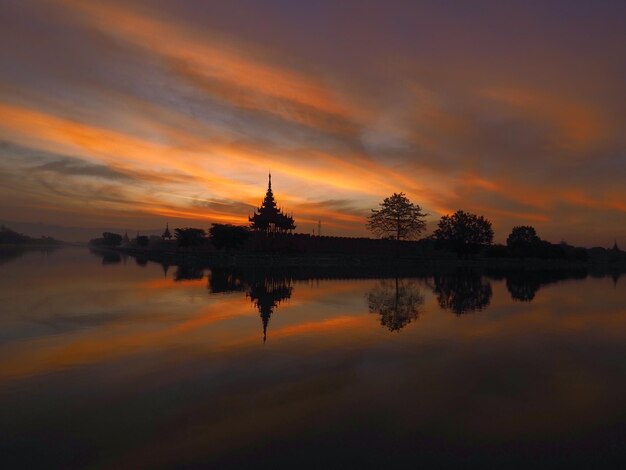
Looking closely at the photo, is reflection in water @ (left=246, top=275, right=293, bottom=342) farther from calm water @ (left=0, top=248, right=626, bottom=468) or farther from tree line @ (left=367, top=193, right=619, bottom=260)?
tree line @ (left=367, top=193, right=619, bottom=260)

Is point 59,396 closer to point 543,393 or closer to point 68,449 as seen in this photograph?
point 68,449

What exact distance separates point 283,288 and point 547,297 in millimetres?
19572

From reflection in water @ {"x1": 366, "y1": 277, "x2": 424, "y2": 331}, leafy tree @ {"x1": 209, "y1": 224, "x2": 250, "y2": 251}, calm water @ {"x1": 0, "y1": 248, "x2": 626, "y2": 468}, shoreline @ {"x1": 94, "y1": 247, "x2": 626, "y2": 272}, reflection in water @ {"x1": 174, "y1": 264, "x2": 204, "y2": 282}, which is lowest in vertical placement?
calm water @ {"x1": 0, "y1": 248, "x2": 626, "y2": 468}

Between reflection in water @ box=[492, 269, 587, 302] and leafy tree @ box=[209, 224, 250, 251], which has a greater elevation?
leafy tree @ box=[209, 224, 250, 251]

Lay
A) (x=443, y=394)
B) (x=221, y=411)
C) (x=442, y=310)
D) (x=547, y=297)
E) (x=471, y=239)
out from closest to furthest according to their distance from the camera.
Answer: (x=221, y=411) < (x=443, y=394) < (x=442, y=310) < (x=547, y=297) < (x=471, y=239)

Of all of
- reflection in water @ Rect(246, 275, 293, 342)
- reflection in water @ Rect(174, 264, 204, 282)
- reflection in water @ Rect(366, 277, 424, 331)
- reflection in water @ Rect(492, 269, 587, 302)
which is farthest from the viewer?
reflection in water @ Rect(174, 264, 204, 282)

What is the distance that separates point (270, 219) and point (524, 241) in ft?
226

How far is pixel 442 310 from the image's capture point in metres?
22.8

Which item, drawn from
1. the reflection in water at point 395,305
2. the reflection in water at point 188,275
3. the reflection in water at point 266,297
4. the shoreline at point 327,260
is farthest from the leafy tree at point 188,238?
the reflection in water at point 395,305

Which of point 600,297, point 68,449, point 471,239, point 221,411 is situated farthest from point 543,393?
point 471,239

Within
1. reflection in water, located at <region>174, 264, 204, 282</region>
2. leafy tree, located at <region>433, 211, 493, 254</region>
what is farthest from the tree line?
reflection in water, located at <region>174, 264, 204, 282</region>

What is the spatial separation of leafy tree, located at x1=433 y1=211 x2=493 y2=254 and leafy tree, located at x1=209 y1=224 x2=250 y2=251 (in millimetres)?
42763

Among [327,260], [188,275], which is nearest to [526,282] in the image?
[327,260]

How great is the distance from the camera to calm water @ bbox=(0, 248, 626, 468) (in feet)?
22.8
